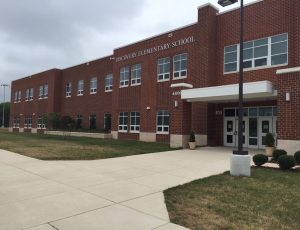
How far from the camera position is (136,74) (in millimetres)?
31391

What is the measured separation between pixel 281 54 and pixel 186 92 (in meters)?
6.51

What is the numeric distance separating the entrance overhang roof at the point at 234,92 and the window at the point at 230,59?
3.95 metres

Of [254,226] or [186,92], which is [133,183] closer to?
[254,226]

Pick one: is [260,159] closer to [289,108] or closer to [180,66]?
[289,108]

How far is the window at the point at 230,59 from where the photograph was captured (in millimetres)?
23578

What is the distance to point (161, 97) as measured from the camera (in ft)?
93.0

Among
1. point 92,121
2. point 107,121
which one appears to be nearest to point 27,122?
point 92,121

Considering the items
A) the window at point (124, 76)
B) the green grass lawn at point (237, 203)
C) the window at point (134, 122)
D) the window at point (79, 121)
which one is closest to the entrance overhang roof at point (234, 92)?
the green grass lawn at point (237, 203)

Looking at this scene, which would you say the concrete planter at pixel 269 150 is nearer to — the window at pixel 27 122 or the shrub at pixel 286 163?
the shrub at pixel 286 163

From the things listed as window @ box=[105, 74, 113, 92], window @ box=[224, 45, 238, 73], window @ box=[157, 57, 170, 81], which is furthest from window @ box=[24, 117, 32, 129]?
window @ box=[224, 45, 238, 73]

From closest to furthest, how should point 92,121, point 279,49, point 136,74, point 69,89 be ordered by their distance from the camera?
point 279,49
point 136,74
point 92,121
point 69,89

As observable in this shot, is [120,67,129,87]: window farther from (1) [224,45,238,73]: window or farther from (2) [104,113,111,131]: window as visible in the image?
(1) [224,45,238,73]: window

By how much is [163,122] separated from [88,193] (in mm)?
20100

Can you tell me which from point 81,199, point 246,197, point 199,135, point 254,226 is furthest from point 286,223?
point 199,135
